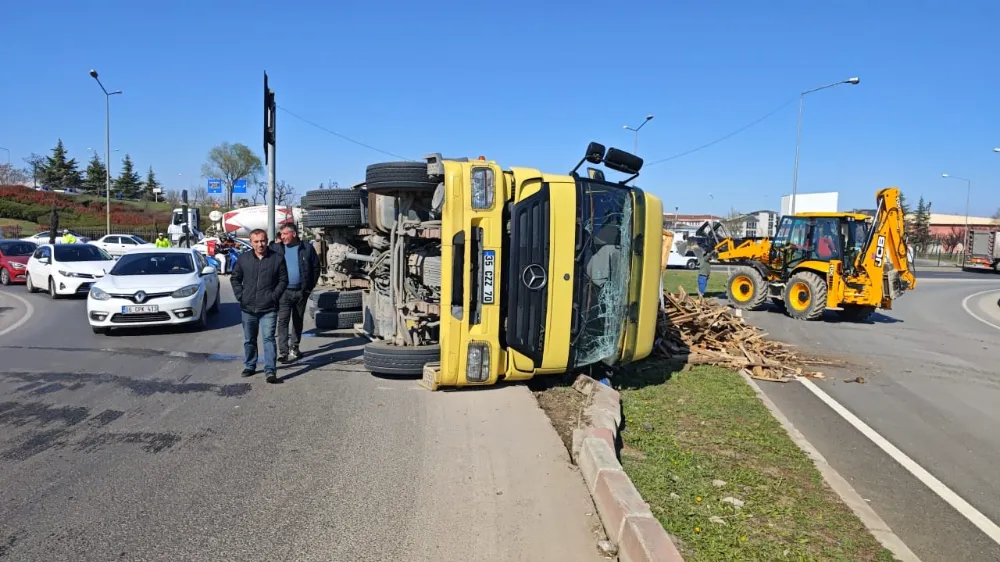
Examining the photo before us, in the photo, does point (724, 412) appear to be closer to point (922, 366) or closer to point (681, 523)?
point (681, 523)

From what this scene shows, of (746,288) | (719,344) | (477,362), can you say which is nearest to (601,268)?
(477,362)

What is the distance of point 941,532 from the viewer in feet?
15.1

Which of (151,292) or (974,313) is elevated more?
(151,292)

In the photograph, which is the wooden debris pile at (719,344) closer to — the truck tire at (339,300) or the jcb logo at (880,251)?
the truck tire at (339,300)

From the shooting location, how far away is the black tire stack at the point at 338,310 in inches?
423

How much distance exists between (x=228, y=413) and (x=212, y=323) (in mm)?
6776

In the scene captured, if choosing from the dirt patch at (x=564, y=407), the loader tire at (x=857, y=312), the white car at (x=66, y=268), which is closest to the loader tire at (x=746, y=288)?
the loader tire at (x=857, y=312)

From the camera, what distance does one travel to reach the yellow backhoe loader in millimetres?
15742

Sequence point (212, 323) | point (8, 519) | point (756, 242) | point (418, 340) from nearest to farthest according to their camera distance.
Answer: point (8, 519), point (418, 340), point (212, 323), point (756, 242)

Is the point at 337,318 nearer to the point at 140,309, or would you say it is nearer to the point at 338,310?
the point at 338,310

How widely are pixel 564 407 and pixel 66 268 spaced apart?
14963mm

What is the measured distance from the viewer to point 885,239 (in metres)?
15.7

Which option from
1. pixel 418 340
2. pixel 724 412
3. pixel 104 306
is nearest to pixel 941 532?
pixel 724 412

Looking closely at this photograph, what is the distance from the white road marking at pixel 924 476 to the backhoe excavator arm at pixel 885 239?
8783mm
